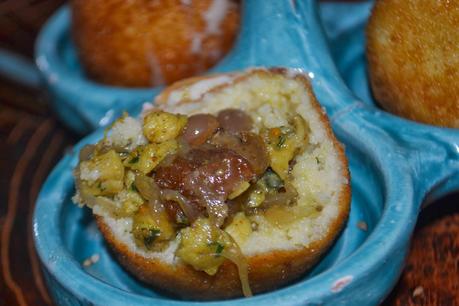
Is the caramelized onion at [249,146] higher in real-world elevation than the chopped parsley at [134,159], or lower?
lower

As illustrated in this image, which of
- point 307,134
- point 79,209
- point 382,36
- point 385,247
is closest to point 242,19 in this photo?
point 382,36

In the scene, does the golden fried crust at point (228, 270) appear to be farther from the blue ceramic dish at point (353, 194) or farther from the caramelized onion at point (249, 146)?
the caramelized onion at point (249, 146)

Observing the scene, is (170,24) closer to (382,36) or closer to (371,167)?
(382,36)

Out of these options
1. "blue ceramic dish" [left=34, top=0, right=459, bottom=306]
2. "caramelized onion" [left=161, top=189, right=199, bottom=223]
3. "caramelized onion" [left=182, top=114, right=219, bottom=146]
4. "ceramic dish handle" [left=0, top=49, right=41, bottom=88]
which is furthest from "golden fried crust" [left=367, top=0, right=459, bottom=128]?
"ceramic dish handle" [left=0, top=49, right=41, bottom=88]

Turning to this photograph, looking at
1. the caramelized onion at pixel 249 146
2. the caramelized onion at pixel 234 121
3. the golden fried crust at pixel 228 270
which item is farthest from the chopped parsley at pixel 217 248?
the caramelized onion at pixel 234 121

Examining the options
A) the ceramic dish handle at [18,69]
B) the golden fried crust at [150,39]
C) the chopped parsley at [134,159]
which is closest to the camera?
the chopped parsley at [134,159]

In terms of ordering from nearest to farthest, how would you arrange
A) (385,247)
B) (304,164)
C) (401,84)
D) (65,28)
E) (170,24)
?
(385,247) < (304,164) < (401,84) < (170,24) < (65,28)
